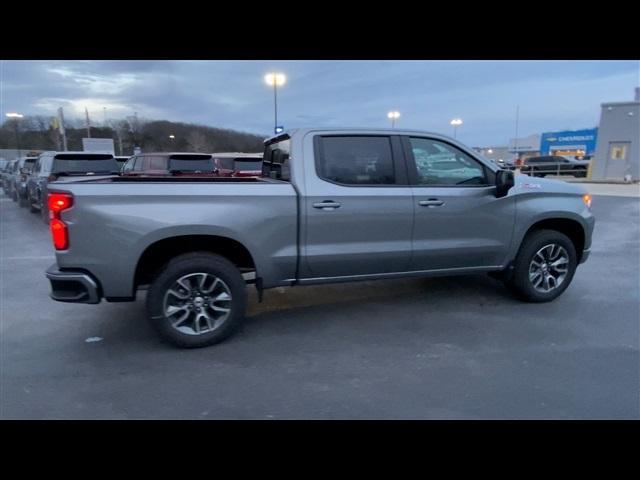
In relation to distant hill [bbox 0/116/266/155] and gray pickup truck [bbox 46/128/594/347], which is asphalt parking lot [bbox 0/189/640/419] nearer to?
gray pickup truck [bbox 46/128/594/347]

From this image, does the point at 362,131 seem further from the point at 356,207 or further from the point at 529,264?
the point at 529,264

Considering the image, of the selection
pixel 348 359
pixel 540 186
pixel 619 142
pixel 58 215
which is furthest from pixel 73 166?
pixel 619 142

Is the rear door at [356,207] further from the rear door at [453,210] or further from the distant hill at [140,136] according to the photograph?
the distant hill at [140,136]

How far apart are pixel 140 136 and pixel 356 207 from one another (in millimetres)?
74246

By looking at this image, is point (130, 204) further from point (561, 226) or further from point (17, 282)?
point (561, 226)

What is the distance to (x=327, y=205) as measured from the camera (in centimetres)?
397

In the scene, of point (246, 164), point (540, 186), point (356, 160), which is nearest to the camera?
point (356, 160)

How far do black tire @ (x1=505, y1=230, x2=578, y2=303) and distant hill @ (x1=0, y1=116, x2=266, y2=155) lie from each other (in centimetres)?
5186

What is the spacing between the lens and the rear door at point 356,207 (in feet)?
13.1

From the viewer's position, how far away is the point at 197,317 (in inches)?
149

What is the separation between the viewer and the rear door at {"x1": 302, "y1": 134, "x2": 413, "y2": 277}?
157 inches

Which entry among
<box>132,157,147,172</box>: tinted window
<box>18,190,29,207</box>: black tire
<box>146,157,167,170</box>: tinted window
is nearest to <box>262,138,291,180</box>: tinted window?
<box>146,157,167,170</box>: tinted window

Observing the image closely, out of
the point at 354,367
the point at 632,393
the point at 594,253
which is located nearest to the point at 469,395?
the point at 354,367

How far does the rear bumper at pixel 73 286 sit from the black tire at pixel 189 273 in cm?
45
